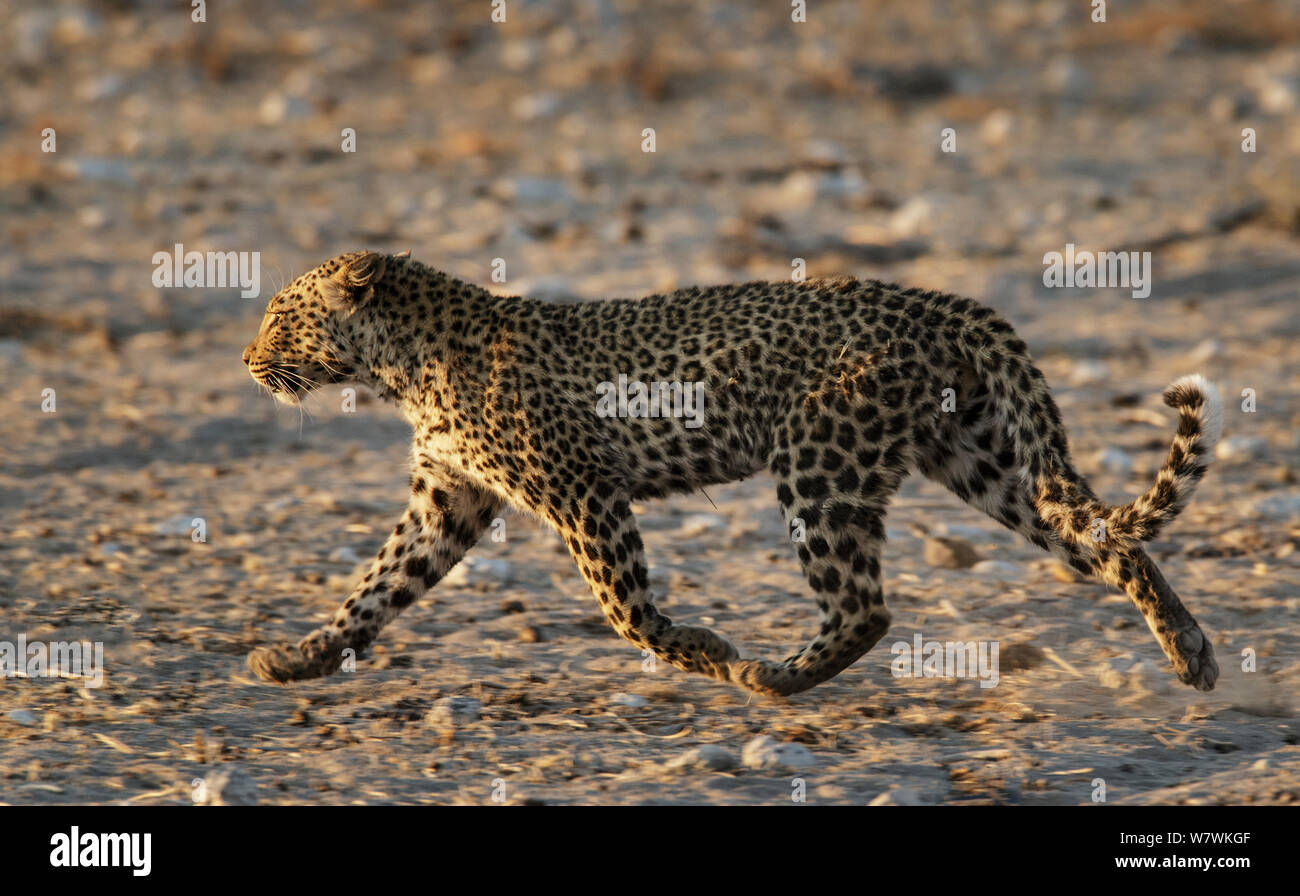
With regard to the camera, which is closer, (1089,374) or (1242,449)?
(1242,449)

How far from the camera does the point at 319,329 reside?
6.66 m

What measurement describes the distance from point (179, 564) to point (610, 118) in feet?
26.8

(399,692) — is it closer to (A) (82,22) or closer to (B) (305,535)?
(B) (305,535)

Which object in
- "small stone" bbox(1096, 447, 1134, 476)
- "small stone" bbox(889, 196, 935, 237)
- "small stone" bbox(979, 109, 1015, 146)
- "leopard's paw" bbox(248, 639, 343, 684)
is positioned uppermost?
"small stone" bbox(979, 109, 1015, 146)

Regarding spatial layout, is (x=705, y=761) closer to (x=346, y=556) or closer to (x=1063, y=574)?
(x=1063, y=574)

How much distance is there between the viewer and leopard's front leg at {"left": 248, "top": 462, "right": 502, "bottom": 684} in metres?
6.54

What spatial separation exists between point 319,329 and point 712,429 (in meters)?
1.52

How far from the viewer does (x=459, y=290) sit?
21.9 ft

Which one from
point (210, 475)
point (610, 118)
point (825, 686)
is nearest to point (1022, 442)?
point (825, 686)

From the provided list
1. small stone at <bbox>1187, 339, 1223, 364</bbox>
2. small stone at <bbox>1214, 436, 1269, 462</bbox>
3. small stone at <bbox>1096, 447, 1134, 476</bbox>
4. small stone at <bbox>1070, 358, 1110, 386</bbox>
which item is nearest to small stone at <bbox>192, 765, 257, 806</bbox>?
small stone at <bbox>1096, 447, 1134, 476</bbox>

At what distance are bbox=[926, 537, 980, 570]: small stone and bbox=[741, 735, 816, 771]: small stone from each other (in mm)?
2167

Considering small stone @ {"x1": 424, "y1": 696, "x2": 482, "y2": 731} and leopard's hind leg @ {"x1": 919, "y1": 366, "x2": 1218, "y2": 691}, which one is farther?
small stone @ {"x1": 424, "y1": 696, "x2": 482, "y2": 731}

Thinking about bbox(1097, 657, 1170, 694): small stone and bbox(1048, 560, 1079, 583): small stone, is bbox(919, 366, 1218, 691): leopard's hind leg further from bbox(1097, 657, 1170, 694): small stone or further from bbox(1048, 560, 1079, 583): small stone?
bbox(1048, 560, 1079, 583): small stone

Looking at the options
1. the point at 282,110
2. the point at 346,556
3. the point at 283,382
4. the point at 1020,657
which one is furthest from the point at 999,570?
the point at 282,110
